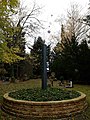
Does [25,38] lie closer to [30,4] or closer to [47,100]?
[30,4]

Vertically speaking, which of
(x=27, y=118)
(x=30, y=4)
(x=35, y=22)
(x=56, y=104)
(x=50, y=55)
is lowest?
(x=27, y=118)

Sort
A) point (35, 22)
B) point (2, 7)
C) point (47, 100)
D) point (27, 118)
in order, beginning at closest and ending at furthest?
point (27, 118) < point (47, 100) < point (2, 7) < point (35, 22)

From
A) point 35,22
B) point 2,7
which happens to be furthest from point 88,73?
point 2,7

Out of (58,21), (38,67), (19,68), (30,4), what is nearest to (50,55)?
(38,67)

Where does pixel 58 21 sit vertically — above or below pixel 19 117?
above

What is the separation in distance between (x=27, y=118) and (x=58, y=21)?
23.8m

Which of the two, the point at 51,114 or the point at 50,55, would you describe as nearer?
the point at 51,114

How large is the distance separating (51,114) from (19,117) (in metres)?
1.07

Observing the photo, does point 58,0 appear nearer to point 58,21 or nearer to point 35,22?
point 35,22

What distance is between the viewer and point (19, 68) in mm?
24094

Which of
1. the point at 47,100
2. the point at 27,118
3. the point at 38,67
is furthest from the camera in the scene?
the point at 38,67

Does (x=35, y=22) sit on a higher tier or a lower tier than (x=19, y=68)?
higher

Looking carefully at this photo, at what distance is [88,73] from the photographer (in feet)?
58.2

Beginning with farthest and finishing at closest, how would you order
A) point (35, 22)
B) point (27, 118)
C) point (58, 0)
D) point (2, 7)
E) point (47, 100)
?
1. point (35, 22)
2. point (58, 0)
3. point (2, 7)
4. point (47, 100)
5. point (27, 118)
